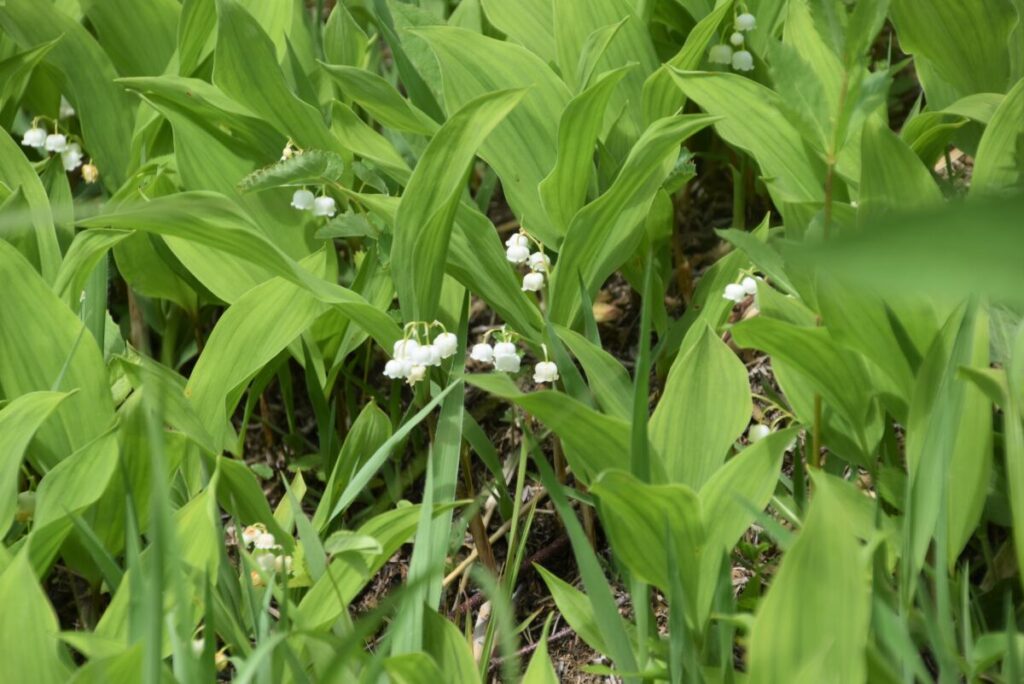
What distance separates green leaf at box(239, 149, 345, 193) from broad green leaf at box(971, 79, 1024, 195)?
100 centimetres

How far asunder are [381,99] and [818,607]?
1.15 metres

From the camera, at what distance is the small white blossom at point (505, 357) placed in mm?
Answer: 1593

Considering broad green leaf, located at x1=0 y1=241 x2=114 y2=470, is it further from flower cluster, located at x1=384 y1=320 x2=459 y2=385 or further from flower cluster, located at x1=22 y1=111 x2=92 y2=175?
flower cluster, located at x1=22 y1=111 x2=92 y2=175

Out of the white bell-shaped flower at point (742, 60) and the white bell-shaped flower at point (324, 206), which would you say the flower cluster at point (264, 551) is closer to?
the white bell-shaped flower at point (324, 206)

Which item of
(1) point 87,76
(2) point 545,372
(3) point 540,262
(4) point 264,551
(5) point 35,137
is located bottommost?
(4) point 264,551

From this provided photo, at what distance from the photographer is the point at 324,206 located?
6.19 ft

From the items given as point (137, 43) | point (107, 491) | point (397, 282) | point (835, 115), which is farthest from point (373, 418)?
point (137, 43)

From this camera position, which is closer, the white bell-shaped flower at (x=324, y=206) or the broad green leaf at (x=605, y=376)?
the broad green leaf at (x=605, y=376)

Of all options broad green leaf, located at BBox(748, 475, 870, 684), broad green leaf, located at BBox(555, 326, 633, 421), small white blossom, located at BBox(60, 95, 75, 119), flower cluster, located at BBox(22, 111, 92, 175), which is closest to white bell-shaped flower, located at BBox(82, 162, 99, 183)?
flower cluster, located at BBox(22, 111, 92, 175)

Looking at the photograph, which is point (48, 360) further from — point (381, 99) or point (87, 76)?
point (87, 76)

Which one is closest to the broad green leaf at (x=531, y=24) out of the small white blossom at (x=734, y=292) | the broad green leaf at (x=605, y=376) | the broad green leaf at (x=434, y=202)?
the broad green leaf at (x=434, y=202)

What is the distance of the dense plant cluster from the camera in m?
1.23

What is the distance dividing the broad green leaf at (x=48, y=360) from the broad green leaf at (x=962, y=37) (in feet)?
4.60

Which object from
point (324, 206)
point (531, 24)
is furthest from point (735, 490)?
A: point (531, 24)
